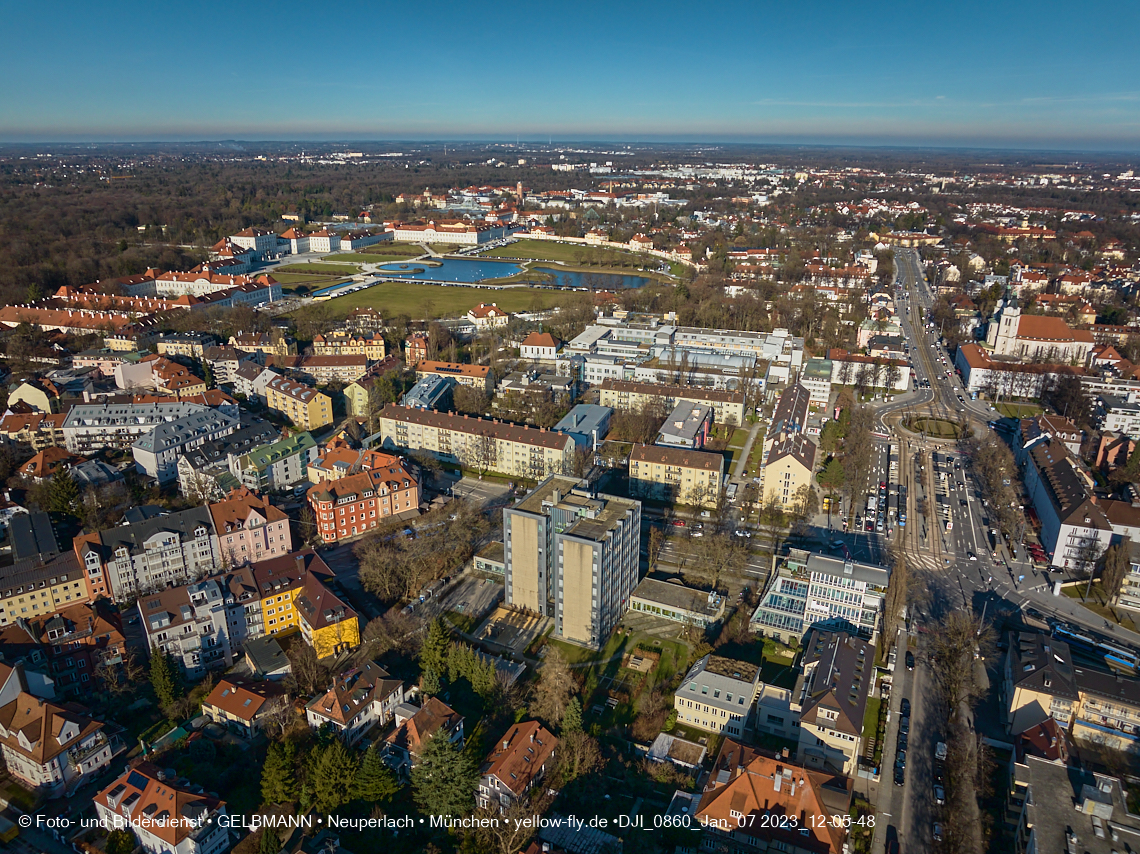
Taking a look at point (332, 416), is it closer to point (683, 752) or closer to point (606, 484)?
point (606, 484)

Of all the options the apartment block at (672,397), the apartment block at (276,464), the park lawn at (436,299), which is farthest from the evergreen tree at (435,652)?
the park lawn at (436,299)

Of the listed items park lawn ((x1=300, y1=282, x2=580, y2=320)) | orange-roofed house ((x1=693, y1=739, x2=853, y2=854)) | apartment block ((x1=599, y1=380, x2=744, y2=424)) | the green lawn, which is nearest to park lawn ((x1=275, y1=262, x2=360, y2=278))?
park lawn ((x1=300, y1=282, x2=580, y2=320))

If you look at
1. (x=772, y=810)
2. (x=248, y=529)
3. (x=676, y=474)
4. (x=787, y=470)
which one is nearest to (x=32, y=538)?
(x=248, y=529)

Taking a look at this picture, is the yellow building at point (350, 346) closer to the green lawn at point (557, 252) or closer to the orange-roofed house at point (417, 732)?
the orange-roofed house at point (417, 732)

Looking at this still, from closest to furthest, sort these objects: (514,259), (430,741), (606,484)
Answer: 1. (430,741)
2. (606,484)
3. (514,259)

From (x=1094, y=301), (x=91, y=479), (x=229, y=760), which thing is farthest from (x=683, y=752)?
(x=1094, y=301)
